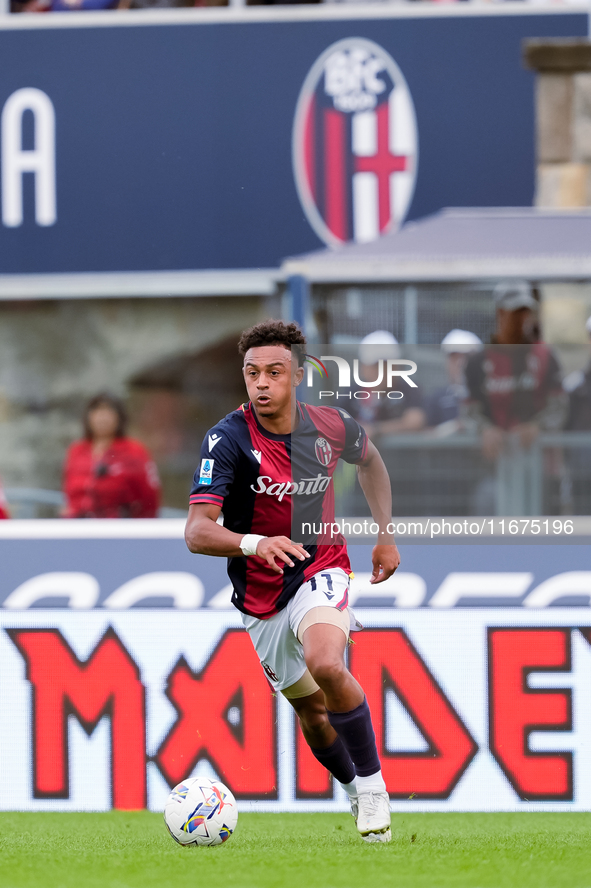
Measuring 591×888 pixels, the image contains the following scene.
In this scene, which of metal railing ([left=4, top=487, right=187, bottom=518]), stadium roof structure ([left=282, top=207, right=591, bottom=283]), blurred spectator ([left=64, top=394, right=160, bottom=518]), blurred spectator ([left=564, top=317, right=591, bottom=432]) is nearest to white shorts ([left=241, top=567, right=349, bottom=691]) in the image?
blurred spectator ([left=564, top=317, right=591, bottom=432])

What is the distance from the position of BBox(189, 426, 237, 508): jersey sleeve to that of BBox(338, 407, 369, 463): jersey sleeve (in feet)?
1.76

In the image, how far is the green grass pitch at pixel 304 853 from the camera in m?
3.86

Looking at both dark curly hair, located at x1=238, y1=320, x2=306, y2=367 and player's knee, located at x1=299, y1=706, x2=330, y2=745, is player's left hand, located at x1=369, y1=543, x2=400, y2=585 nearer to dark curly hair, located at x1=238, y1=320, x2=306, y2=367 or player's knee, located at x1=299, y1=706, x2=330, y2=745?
player's knee, located at x1=299, y1=706, x2=330, y2=745

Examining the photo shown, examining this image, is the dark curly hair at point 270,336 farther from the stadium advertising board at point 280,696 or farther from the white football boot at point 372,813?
the white football boot at point 372,813

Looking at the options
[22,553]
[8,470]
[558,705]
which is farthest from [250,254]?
[558,705]

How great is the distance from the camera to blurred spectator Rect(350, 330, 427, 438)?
6.71m

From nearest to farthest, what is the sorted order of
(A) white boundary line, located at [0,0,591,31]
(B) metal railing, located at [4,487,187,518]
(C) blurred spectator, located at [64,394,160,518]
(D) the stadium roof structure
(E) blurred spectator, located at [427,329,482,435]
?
(E) blurred spectator, located at [427,329,482,435] → (C) blurred spectator, located at [64,394,160,518] → (D) the stadium roof structure → (B) metal railing, located at [4,487,187,518] → (A) white boundary line, located at [0,0,591,31]

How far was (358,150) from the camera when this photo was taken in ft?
33.7

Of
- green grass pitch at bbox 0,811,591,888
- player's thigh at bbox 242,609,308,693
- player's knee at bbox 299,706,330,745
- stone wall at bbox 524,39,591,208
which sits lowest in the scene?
green grass pitch at bbox 0,811,591,888

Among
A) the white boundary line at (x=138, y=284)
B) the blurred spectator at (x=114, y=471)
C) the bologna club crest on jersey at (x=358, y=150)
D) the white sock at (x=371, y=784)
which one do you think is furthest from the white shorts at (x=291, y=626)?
the bologna club crest on jersey at (x=358, y=150)

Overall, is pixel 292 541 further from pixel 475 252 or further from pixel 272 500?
pixel 475 252

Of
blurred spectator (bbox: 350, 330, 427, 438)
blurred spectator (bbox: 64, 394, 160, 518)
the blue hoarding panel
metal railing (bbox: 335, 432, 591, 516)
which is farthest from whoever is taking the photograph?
blurred spectator (bbox: 64, 394, 160, 518)

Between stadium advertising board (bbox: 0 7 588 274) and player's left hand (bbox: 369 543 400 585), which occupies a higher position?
stadium advertising board (bbox: 0 7 588 274)

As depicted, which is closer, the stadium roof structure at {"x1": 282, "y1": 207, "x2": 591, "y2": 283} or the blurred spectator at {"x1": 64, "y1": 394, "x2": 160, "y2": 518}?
the blurred spectator at {"x1": 64, "y1": 394, "x2": 160, "y2": 518}
